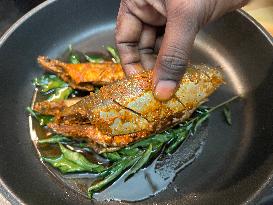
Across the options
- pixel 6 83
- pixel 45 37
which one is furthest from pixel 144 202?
pixel 45 37

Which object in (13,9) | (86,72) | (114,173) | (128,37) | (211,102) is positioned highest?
(13,9)

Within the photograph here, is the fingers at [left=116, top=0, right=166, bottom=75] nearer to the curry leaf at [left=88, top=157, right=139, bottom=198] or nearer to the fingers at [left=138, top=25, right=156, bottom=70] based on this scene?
the fingers at [left=138, top=25, right=156, bottom=70]

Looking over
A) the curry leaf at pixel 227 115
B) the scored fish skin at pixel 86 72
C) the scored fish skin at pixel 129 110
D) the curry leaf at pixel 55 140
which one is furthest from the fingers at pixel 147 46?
the curry leaf at pixel 55 140

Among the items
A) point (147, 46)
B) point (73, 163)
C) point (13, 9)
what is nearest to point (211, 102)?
point (147, 46)

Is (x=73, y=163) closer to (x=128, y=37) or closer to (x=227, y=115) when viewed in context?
(x=128, y=37)

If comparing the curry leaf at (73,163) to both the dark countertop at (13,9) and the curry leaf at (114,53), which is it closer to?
the curry leaf at (114,53)

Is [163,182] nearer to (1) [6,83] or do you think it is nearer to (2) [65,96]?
(2) [65,96]

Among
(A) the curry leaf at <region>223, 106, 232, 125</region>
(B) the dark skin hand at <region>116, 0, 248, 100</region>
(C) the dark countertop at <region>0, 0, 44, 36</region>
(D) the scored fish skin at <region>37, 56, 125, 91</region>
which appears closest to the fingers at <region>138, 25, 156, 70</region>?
(B) the dark skin hand at <region>116, 0, 248, 100</region>

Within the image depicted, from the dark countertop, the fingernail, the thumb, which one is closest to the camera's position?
the thumb
